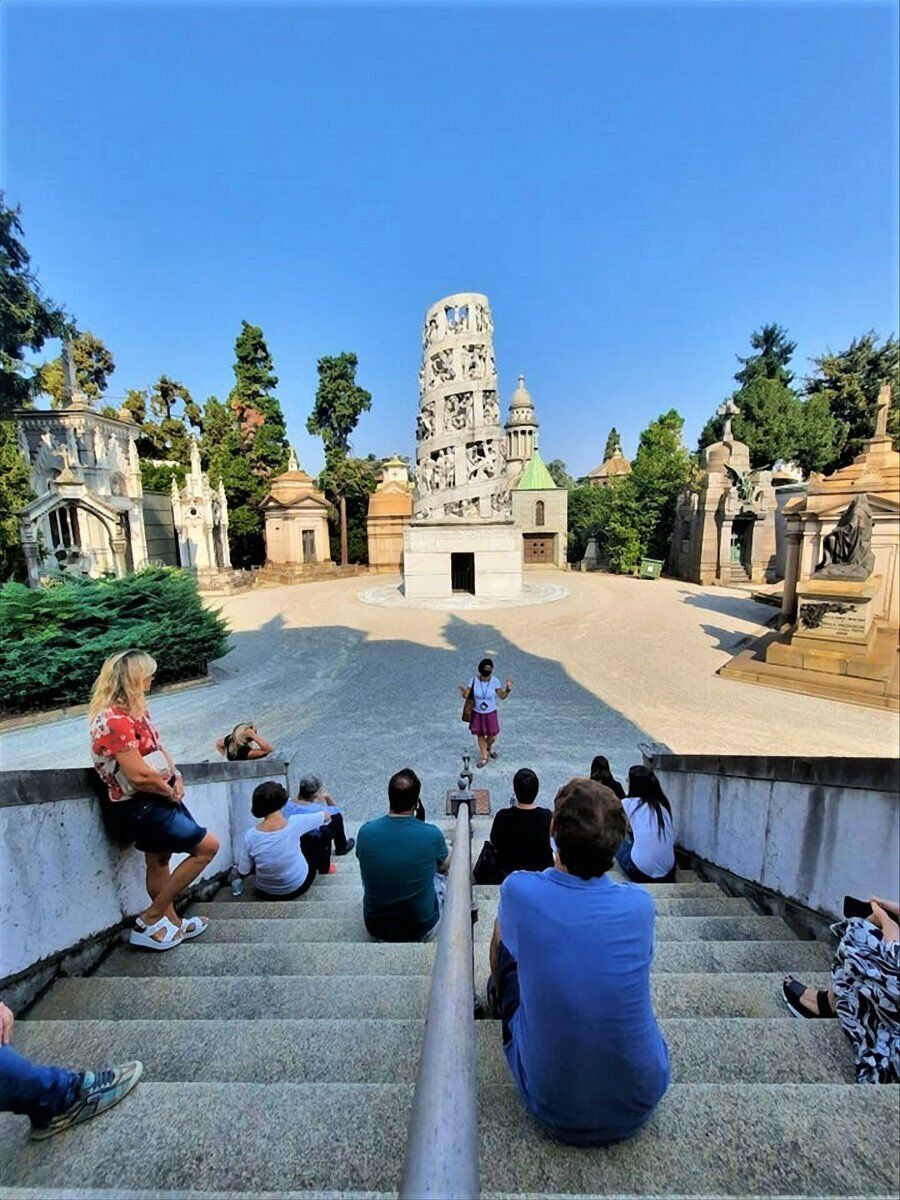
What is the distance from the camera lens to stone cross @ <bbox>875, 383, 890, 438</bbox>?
602 centimetres

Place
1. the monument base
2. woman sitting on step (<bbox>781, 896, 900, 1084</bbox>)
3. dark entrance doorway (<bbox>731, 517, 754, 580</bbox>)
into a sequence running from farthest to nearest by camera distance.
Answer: dark entrance doorway (<bbox>731, 517, 754, 580</bbox>) < the monument base < woman sitting on step (<bbox>781, 896, 900, 1084</bbox>)

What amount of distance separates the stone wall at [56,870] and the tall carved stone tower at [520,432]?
4184cm

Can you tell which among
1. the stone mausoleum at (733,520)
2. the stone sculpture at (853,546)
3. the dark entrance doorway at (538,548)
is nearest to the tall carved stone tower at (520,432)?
the dark entrance doorway at (538,548)

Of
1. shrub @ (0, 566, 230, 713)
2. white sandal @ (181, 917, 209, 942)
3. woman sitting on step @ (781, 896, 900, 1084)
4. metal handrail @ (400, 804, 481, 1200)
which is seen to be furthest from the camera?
shrub @ (0, 566, 230, 713)

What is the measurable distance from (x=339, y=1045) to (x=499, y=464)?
2081 cm

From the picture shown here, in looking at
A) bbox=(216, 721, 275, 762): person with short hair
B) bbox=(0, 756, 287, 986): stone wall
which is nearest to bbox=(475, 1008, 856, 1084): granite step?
bbox=(0, 756, 287, 986): stone wall

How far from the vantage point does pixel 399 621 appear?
1636cm

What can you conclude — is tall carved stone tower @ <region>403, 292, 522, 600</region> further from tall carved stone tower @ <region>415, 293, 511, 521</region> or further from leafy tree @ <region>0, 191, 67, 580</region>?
leafy tree @ <region>0, 191, 67, 580</region>

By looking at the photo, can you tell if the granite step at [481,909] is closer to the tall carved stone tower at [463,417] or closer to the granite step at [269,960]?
the granite step at [269,960]

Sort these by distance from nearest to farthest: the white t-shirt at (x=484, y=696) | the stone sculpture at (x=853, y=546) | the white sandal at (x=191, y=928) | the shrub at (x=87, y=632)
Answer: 1. the white sandal at (x=191, y=928)
2. the white t-shirt at (x=484, y=696)
3. the shrub at (x=87, y=632)
4. the stone sculpture at (x=853, y=546)

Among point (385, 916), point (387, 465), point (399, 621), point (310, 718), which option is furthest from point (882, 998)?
point (387, 465)

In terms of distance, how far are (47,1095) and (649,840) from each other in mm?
3631

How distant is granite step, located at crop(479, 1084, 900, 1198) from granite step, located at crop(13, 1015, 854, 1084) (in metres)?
0.31

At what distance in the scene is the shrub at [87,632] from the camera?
26.7 feet
